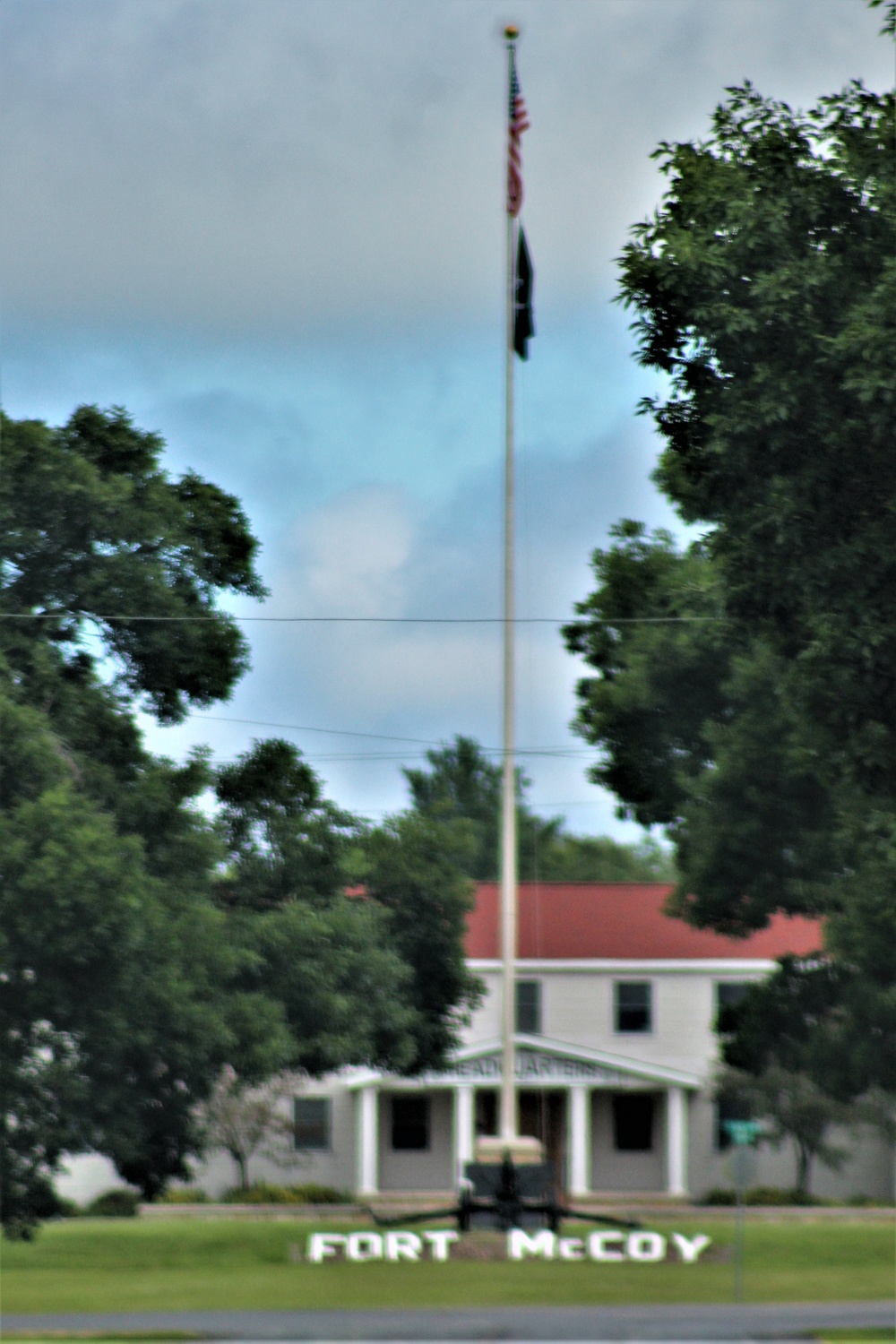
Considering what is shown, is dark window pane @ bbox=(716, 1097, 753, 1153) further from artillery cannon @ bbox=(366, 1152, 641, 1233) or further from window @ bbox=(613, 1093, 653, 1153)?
artillery cannon @ bbox=(366, 1152, 641, 1233)

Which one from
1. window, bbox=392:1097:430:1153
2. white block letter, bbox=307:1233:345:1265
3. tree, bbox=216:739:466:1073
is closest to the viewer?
white block letter, bbox=307:1233:345:1265

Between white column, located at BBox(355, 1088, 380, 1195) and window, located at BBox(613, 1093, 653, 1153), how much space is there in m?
3.57

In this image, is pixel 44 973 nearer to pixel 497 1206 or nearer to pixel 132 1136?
pixel 132 1136

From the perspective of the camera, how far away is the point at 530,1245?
19.4m

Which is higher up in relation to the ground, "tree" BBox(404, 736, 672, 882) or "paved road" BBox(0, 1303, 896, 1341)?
"tree" BBox(404, 736, 672, 882)

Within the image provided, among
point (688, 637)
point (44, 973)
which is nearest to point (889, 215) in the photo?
point (688, 637)

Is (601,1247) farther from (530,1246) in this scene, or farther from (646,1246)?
(530,1246)

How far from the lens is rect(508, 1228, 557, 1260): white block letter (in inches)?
758

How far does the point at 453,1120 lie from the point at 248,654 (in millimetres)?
7694

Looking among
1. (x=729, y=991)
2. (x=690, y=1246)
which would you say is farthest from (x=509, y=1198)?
(x=729, y=991)

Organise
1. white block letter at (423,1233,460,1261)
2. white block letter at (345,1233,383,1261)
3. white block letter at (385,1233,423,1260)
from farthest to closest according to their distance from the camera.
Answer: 1. white block letter at (345,1233,383,1261)
2. white block letter at (385,1233,423,1260)
3. white block letter at (423,1233,460,1261)

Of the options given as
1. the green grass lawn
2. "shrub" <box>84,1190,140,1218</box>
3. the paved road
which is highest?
"shrub" <box>84,1190,140,1218</box>

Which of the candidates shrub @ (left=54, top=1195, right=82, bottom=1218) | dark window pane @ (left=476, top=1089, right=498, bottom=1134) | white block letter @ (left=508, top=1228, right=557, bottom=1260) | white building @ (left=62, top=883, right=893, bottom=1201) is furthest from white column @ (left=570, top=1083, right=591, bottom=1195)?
shrub @ (left=54, top=1195, right=82, bottom=1218)

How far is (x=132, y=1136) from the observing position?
20.3 m
